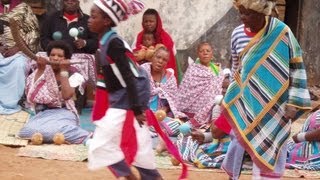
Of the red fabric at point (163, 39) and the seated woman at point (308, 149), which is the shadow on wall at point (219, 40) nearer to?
the red fabric at point (163, 39)

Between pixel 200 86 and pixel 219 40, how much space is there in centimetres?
146

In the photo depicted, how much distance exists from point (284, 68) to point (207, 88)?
13.5 ft

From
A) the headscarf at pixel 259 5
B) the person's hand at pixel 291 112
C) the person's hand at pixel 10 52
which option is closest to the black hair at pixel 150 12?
the person's hand at pixel 10 52

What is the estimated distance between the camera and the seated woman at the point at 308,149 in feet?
20.7

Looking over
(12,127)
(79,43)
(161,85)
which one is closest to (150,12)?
(79,43)

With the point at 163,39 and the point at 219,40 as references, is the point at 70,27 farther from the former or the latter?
the point at 219,40

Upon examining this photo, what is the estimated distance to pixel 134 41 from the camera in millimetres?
9344

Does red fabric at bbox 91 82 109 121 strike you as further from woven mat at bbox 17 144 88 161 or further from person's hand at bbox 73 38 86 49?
person's hand at bbox 73 38 86 49

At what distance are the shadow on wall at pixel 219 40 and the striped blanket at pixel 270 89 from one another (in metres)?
5.23

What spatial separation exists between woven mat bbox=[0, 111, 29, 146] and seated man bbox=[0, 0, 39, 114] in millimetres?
179

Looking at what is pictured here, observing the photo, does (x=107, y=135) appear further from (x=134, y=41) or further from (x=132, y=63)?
(x=134, y=41)

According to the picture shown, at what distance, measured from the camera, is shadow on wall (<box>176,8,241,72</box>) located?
32.0 feet

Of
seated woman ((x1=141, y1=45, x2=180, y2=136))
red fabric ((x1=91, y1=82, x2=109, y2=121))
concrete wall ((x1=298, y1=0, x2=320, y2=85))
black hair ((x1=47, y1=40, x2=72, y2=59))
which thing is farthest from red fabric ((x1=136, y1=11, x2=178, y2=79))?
red fabric ((x1=91, y1=82, x2=109, y2=121))

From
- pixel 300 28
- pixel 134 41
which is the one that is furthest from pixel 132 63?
pixel 300 28
